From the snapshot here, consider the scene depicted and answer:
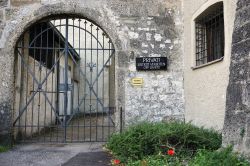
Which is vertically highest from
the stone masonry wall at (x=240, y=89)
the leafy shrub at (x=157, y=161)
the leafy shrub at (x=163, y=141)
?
the stone masonry wall at (x=240, y=89)

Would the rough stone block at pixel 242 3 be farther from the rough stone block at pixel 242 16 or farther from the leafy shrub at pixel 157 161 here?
the leafy shrub at pixel 157 161

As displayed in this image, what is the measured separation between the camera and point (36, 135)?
28.5ft

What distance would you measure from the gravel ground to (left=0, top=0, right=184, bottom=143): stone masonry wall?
3.10 ft

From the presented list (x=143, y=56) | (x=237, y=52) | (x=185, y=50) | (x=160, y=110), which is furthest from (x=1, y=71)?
(x=237, y=52)

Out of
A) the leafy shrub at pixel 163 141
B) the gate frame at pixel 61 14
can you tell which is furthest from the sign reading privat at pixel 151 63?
the leafy shrub at pixel 163 141

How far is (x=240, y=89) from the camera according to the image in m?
4.14

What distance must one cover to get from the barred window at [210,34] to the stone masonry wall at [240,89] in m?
1.66

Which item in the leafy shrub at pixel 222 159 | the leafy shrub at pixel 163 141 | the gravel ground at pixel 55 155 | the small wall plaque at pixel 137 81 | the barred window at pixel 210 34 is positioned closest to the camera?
the leafy shrub at pixel 222 159

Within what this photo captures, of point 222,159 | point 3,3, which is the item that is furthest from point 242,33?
point 3,3

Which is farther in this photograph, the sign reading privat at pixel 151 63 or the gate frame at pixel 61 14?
the sign reading privat at pixel 151 63

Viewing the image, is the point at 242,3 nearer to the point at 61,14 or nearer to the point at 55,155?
the point at 55,155

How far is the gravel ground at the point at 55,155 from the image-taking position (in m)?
5.16

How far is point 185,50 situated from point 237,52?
112 inches

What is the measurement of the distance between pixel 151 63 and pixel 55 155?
284 centimetres
